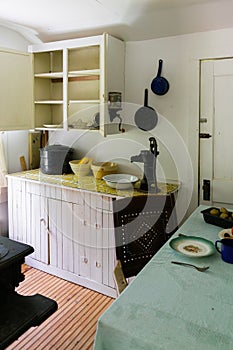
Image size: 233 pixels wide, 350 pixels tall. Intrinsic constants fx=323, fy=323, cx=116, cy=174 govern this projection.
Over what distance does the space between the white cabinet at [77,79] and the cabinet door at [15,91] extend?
0.38 feet

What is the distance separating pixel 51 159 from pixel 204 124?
1444mm

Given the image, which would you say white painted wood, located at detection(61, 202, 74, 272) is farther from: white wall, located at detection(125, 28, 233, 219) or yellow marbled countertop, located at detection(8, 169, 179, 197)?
white wall, located at detection(125, 28, 233, 219)

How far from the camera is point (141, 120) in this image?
2832mm

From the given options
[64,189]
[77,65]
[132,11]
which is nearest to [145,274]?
[64,189]

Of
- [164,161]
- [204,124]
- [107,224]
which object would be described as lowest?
[107,224]

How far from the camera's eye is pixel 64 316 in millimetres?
2412

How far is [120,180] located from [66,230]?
0.64 meters

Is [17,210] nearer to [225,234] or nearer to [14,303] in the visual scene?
[14,303]

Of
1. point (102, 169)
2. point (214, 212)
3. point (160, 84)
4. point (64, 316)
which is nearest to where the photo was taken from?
point (214, 212)

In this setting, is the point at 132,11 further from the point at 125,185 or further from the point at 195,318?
the point at 195,318

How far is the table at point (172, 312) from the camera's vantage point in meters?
1.00

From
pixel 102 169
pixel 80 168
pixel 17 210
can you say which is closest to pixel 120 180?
pixel 102 169

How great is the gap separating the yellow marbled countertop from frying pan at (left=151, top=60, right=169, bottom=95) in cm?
78

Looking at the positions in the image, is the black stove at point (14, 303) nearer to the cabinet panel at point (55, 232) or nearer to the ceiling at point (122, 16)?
the cabinet panel at point (55, 232)
